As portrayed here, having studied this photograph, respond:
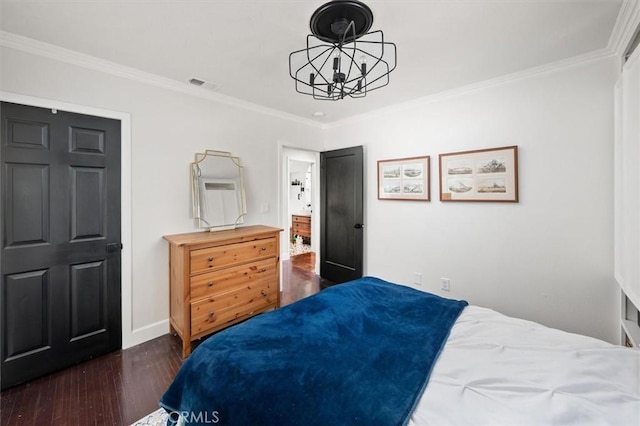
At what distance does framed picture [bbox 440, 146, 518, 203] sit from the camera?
8.23 ft

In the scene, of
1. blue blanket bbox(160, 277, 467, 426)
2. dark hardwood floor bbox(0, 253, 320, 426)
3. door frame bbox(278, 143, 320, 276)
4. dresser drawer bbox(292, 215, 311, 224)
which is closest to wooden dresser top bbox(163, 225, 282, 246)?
door frame bbox(278, 143, 320, 276)

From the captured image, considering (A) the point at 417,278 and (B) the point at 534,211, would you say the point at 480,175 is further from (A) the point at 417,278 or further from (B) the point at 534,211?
(A) the point at 417,278

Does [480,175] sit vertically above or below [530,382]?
above

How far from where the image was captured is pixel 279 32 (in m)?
1.81

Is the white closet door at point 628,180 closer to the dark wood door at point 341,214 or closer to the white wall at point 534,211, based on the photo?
the white wall at point 534,211

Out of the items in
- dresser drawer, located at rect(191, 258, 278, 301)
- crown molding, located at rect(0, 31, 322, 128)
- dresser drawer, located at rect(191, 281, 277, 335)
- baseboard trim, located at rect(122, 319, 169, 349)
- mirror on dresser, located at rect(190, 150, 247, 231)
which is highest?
crown molding, located at rect(0, 31, 322, 128)

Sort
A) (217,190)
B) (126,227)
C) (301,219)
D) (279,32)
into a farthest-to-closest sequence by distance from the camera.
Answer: (301,219) < (217,190) < (126,227) < (279,32)

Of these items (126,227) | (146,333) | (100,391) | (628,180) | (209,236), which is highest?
(628,180)

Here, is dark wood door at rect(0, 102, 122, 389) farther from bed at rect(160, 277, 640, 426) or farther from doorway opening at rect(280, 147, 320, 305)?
doorway opening at rect(280, 147, 320, 305)

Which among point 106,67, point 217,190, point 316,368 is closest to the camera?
point 316,368

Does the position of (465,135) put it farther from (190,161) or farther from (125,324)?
(125,324)

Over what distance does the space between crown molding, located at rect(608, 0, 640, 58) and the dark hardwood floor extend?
3.95 metres

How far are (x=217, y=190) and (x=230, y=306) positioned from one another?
4.09 ft

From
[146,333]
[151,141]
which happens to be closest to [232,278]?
[146,333]
